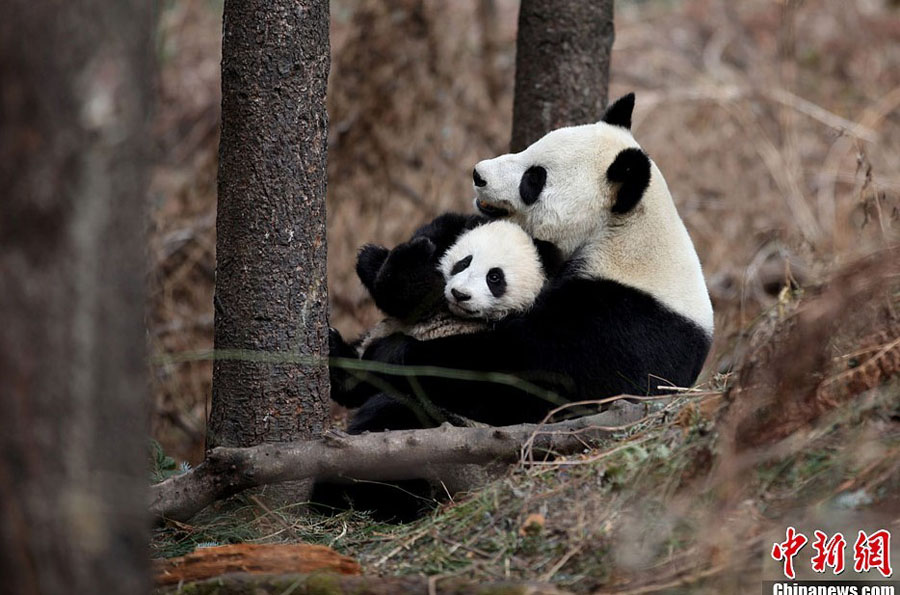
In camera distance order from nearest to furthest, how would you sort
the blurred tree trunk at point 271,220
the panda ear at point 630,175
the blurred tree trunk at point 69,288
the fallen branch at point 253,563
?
the blurred tree trunk at point 69,288
the fallen branch at point 253,563
the blurred tree trunk at point 271,220
the panda ear at point 630,175

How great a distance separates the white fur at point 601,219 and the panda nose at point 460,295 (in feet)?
1.64

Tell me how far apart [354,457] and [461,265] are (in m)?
1.22

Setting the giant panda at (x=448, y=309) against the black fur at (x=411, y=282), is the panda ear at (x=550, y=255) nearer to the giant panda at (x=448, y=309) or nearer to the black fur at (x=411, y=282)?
the giant panda at (x=448, y=309)

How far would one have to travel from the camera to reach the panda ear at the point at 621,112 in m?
4.22

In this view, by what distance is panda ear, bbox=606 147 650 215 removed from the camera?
3.88m

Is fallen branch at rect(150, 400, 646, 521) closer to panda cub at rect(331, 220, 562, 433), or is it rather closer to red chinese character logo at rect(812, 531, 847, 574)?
panda cub at rect(331, 220, 562, 433)

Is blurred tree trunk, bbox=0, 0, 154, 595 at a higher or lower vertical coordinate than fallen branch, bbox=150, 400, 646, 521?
higher

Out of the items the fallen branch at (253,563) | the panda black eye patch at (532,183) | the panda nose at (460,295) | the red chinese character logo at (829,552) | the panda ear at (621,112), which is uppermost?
the panda ear at (621,112)

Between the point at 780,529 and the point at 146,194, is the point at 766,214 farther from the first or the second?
the point at 146,194

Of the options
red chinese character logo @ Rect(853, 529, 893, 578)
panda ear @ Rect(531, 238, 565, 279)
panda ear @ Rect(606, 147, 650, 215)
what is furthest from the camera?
panda ear @ Rect(531, 238, 565, 279)

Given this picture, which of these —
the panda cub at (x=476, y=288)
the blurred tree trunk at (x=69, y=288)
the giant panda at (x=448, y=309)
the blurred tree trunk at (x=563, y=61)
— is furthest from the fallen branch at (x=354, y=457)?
the blurred tree trunk at (x=563, y=61)

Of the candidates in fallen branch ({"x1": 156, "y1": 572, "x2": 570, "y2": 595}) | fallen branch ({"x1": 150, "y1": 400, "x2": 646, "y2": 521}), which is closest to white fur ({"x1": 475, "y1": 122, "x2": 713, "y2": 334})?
fallen branch ({"x1": 150, "y1": 400, "x2": 646, "y2": 521})

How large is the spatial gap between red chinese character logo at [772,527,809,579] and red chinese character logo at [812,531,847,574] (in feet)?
0.13

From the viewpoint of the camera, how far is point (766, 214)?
9156 mm
